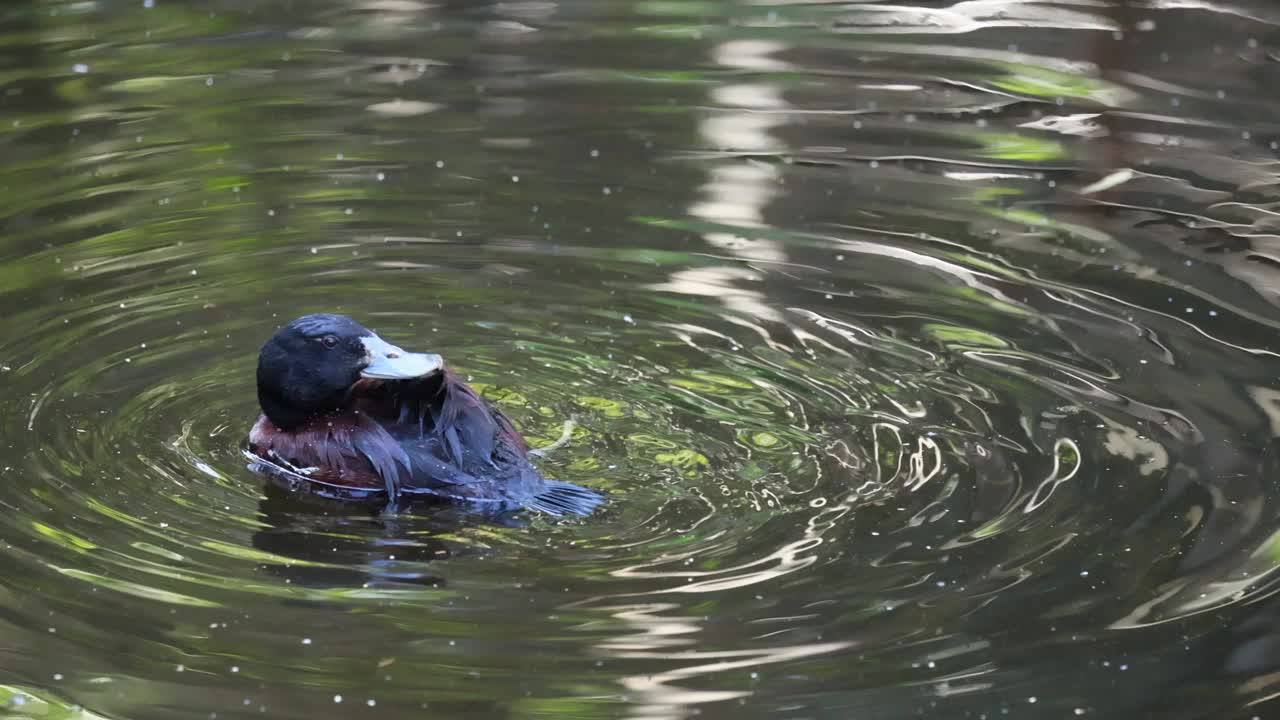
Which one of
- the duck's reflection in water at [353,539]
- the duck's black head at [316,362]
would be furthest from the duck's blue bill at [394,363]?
the duck's reflection in water at [353,539]

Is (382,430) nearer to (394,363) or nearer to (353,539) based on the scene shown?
(394,363)

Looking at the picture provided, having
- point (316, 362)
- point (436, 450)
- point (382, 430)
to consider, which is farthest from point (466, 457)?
point (316, 362)

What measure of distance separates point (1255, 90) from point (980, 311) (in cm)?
373

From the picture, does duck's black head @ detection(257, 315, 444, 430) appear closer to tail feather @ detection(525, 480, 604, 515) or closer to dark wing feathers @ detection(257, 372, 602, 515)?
dark wing feathers @ detection(257, 372, 602, 515)

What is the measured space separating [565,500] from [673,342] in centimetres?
143

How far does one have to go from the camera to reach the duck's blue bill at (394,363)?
5.46m

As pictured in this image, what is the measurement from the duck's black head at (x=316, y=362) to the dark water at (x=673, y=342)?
308mm

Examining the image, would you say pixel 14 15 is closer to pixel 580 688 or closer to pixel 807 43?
pixel 807 43

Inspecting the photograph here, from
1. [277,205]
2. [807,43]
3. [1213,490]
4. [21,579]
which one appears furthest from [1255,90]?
[21,579]

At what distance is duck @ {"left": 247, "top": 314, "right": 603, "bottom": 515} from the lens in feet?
17.9

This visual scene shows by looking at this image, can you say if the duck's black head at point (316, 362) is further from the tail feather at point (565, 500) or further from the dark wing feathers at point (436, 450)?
the tail feather at point (565, 500)

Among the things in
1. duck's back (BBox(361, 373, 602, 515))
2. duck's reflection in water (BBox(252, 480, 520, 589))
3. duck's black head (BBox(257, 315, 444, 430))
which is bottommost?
duck's reflection in water (BBox(252, 480, 520, 589))

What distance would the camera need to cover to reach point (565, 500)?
5.41 meters

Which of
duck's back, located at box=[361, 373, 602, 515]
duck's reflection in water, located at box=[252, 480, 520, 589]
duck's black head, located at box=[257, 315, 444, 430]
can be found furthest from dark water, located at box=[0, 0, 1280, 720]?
duck's black head, located at box=[257, 315, 444, 430]
